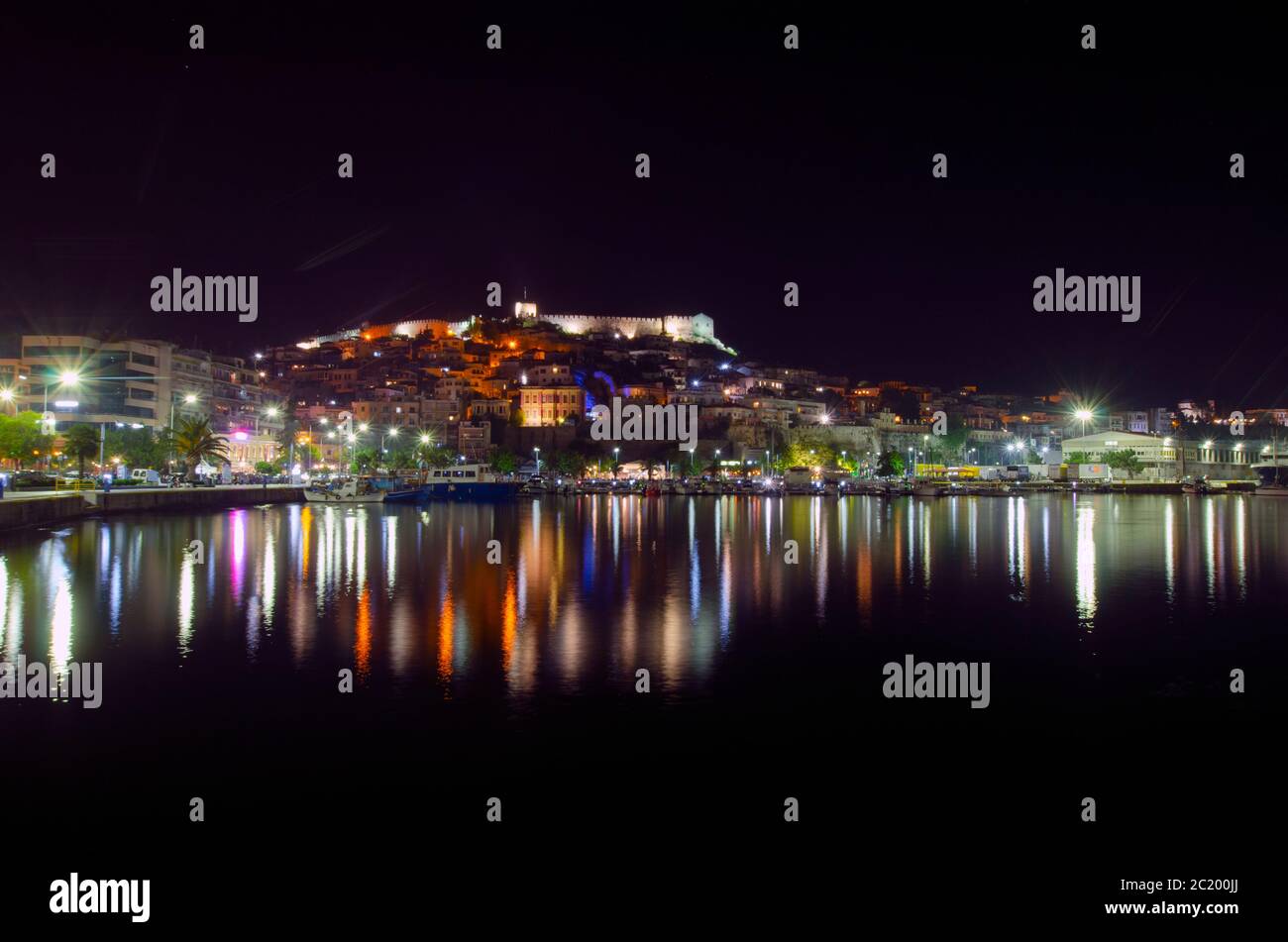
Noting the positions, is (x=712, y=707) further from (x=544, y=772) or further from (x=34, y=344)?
(x=34, y=344)

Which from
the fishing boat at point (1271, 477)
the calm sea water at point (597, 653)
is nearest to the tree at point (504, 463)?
the calm sea water at point (597, 653)

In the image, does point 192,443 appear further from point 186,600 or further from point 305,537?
point 186,600

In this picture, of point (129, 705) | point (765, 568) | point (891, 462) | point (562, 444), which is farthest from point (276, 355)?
point (129, 705)

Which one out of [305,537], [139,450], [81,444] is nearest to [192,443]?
[81,444]

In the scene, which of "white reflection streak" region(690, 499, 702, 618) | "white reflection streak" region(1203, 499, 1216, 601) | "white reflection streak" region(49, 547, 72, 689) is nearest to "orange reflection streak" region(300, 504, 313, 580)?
"white reflection streak" region(49, 547, 72, 689)

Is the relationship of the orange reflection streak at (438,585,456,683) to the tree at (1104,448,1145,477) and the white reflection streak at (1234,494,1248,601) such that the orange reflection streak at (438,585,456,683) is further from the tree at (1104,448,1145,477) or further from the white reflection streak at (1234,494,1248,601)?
the tree at (1104,448,1145,477)

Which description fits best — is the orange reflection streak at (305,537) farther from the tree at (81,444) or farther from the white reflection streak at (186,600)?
the tree at (81,444)
